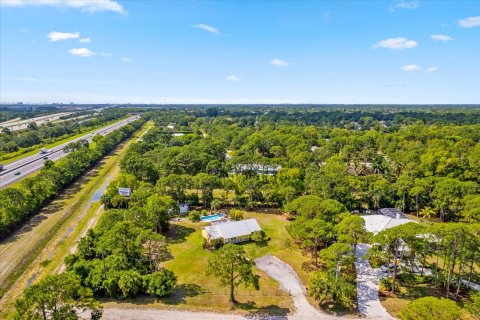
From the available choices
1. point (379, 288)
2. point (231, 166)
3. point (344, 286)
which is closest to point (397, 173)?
point (231, 166)

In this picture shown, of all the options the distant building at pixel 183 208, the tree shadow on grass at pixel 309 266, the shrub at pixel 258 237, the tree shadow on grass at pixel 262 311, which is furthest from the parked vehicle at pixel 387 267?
the distant building at pixel 183 208

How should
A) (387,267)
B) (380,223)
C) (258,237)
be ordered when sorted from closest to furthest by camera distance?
(387,267), (258,237), (380,223)

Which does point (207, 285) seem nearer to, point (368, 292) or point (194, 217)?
point (368, 292)

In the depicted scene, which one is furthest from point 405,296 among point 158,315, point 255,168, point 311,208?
point 255,168

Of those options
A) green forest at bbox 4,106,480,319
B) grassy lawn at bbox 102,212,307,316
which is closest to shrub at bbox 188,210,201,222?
green forest at bbox 4,106,480,319

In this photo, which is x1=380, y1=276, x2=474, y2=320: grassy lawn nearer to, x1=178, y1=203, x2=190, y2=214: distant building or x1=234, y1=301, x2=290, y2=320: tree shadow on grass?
x1=234, y1=301, x2=290, y2=320: tree shadow on grass

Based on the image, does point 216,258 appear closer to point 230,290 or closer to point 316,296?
point 230,290

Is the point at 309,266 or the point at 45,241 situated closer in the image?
the point at 309,266
